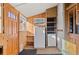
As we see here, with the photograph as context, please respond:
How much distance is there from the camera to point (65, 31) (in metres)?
2.47

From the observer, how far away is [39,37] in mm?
2617

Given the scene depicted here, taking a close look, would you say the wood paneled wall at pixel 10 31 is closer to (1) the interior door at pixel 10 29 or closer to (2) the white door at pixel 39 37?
(1) the interior door at pixel 10 29

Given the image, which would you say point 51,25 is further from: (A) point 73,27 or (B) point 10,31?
(B) point 10,31

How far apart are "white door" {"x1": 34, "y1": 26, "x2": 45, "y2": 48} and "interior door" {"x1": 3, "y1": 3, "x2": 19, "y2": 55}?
309 millimetres

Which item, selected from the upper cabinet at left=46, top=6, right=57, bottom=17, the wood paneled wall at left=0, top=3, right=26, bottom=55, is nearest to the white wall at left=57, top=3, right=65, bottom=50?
the upper cabinet at left=46, top=6, right=57, bottom=17

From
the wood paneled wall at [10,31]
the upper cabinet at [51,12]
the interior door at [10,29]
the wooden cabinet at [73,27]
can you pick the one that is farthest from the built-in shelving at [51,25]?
the interior door at [10,29]

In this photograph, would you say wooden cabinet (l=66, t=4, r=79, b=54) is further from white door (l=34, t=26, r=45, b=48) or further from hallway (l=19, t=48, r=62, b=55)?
white door (l=34, t=26, r=45, b=48)

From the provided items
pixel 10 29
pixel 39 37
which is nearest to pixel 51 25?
pixel 39 37

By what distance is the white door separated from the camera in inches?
96.3

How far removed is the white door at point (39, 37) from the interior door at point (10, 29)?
1.01ft

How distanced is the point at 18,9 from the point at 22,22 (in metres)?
0.20

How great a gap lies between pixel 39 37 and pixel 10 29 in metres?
0.55
